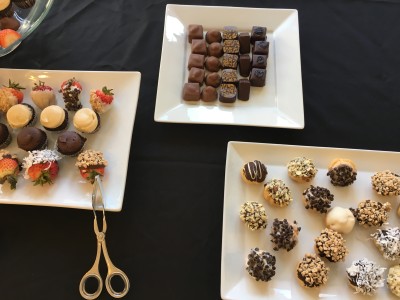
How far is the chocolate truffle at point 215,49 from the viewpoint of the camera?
1.73m

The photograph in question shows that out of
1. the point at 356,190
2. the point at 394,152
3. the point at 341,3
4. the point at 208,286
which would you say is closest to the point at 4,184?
the point at 208,286

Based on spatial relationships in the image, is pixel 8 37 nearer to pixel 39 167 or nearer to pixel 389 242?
pixel 39 167

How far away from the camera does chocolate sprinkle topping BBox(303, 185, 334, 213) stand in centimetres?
138

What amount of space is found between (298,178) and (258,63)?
1.78 feet

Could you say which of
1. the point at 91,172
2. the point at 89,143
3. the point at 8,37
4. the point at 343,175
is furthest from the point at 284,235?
the point at 8,37

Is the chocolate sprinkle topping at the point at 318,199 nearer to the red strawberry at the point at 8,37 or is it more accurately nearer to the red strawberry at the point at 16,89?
the red strawberry at the point at 16,89

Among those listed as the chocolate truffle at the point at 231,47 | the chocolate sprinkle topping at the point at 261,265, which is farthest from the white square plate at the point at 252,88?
the chocolate sprinkle topping at the point at 261,265

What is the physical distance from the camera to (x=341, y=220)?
1351 mm

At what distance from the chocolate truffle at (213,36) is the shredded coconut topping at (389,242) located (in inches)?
41.2

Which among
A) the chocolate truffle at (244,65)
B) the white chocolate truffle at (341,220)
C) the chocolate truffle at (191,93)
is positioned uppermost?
the chocolate truffle at (244,65)

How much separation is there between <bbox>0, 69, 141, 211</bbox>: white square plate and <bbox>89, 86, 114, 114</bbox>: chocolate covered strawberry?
0.04m

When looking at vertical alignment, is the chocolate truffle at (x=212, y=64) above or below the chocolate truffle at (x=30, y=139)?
above

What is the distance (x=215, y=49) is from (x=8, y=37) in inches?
34.7

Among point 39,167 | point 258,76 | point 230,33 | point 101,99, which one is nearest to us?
point 39,167
